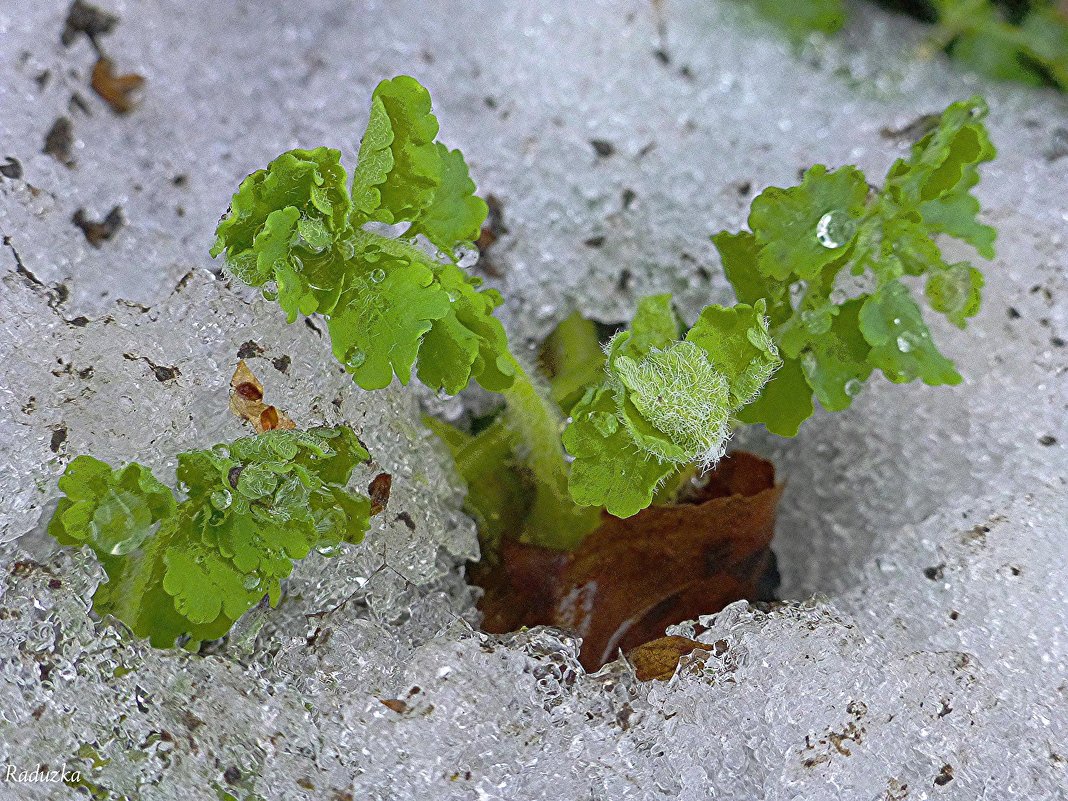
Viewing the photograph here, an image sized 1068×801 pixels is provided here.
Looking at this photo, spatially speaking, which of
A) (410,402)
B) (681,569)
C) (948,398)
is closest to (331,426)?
(410,402)

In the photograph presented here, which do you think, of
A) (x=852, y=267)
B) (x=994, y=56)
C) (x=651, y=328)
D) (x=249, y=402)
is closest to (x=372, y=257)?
(x=249, y=402)

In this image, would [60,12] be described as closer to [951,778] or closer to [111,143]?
[111,143]

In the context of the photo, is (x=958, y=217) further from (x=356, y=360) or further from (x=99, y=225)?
(x=99, y=225)

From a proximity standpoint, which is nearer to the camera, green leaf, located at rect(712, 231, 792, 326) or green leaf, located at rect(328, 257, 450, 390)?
green leaf, located at rect(328, 257, 450, 390)

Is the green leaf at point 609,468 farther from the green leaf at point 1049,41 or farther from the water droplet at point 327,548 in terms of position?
the green leaf at point 1049,41

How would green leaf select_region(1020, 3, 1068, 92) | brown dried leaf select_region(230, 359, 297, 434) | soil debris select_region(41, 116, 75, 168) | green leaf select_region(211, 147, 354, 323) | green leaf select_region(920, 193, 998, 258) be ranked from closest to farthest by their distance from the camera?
green leaf select_region(211, 147, 354, 323)
brown dried leaf select_region(230, 359, 297, 434)
green leaf select_region(920, 193, 998, 258)
soil debris select_region(41, 116, 75, 168)
green leaf select_region(1020, 3, 1068, 92)

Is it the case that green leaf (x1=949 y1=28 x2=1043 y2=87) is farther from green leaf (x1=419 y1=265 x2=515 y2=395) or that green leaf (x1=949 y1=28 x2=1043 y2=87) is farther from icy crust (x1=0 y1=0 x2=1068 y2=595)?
green leaf (x1=419 y1=265 x2=515 y2=395)

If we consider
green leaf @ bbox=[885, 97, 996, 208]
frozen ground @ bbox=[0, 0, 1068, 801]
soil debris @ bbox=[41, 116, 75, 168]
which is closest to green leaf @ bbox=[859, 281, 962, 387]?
green leaf @ bbox=[885, 97, 996, 208]

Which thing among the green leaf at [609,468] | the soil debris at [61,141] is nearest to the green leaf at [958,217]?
the green leaf at [609,468]
